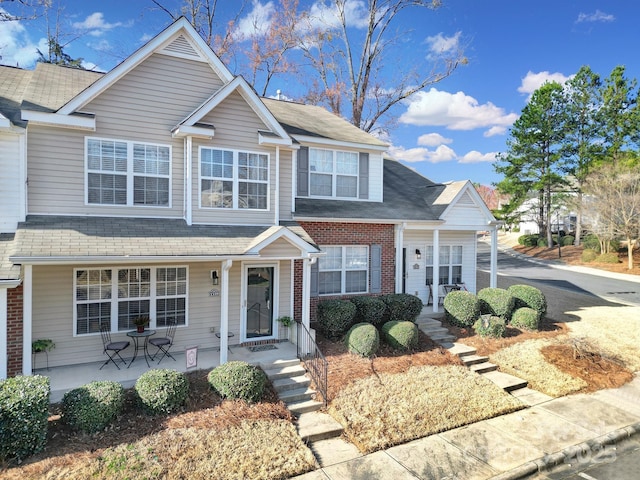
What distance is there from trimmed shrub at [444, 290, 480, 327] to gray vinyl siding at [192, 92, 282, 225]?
6691mm

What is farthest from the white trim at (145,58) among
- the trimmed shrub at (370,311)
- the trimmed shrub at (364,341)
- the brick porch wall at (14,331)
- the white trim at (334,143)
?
the trimmed shrub at (364,341)

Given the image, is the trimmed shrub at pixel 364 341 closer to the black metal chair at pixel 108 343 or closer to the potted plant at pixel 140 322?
the potted plant at pixel 140 322

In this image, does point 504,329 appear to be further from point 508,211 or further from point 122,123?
point 508,211

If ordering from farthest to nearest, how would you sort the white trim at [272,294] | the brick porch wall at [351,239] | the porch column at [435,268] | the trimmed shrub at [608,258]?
1. the trimmed shrub at [608,258]
2. the porch column at [435,268]
3. the brick porch wall at [351,239]
4. the white trim at [272,294]

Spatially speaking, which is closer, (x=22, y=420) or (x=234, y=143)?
(x=22, y=420)

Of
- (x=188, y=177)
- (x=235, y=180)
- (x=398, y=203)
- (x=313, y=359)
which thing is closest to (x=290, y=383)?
(x=313, y=359)

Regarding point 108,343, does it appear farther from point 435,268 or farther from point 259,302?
point 435,268

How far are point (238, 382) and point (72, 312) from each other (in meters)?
4.65

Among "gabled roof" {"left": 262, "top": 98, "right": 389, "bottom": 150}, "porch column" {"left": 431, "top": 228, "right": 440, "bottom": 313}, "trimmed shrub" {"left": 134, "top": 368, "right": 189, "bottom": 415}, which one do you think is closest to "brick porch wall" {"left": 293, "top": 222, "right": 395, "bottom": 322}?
"porch column" {"left": 431, "top": 228, "right": 440, "bottom": 313}

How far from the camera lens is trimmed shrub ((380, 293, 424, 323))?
41.5 ft

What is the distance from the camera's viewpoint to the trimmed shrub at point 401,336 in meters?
11.1

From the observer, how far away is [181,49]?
10844mm

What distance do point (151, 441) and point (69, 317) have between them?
14.8 feet

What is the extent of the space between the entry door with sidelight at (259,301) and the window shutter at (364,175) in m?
5.03
